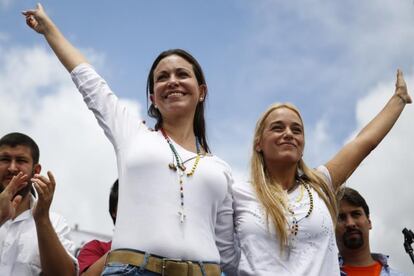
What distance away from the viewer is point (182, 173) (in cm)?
289

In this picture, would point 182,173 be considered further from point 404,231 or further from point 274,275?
point 404,231

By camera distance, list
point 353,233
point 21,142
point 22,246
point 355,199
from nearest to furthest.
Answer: point 22,246 < point 21,142 < point 353,233 < point 355,199

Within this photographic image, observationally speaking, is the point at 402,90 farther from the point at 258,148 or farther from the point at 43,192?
the point at 43,192

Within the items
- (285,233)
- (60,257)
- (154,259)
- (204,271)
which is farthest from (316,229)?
(60,257)

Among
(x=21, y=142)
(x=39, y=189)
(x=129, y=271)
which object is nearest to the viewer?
(x=129, y=271)

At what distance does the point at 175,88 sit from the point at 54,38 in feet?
2.76

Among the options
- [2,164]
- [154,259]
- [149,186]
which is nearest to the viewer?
[154,259]

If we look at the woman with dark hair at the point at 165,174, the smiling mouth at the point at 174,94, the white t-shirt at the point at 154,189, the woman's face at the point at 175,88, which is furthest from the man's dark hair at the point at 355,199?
the smiling mouth at the point at 174,94

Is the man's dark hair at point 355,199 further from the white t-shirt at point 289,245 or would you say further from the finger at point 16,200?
the finger at point 16,200

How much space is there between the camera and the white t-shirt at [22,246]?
3.67 m

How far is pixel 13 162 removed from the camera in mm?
4141

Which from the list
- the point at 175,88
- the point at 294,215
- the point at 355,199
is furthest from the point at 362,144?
the point at 175,88

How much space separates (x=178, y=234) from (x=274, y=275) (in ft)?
2.68

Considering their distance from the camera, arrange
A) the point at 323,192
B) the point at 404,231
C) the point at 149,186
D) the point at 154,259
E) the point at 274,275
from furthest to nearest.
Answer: the point at 404,231, the point at 323,192, the point at 274,275, the point at 149,186, the point at 154,259
